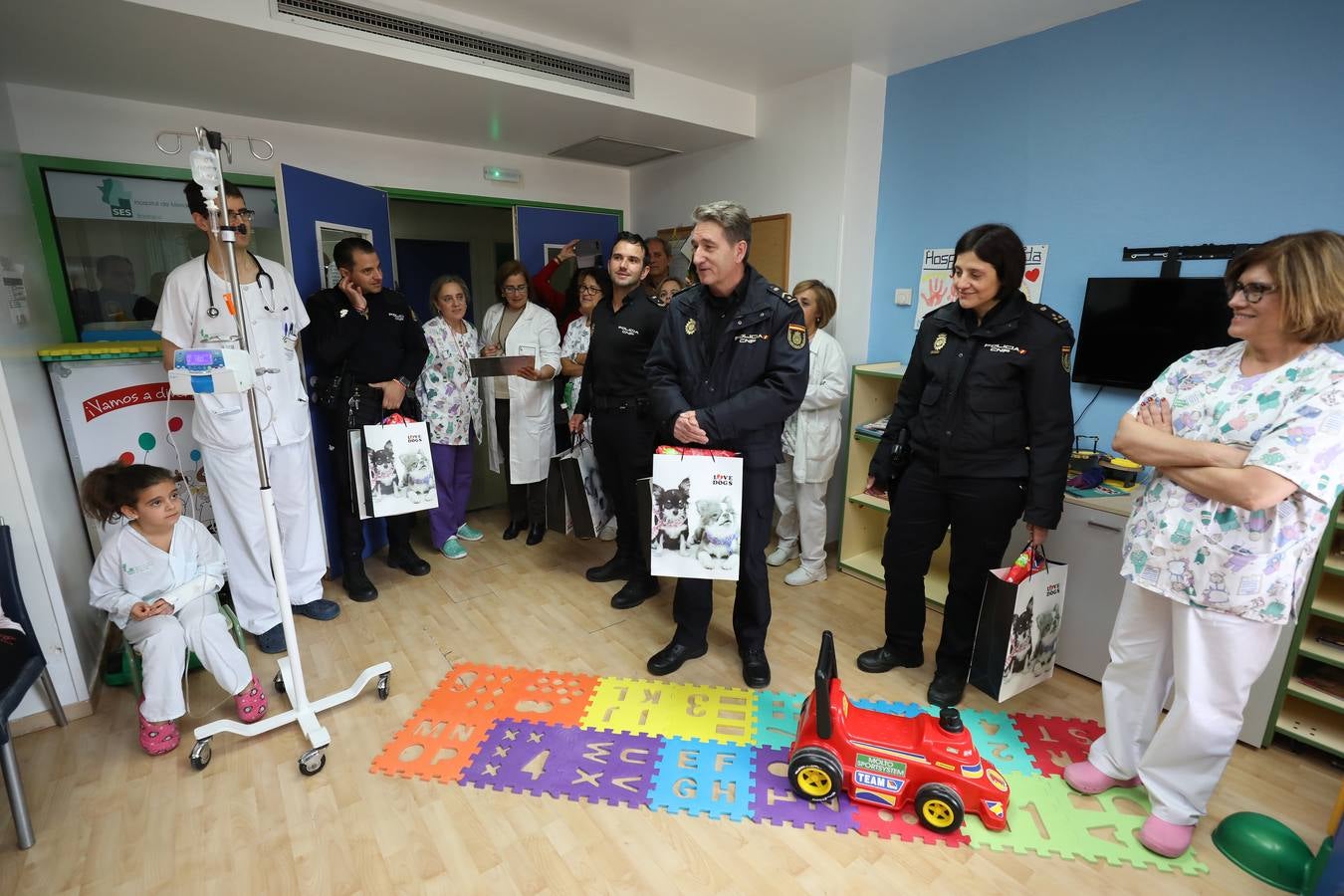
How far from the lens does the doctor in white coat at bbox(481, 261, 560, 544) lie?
11.5 ft

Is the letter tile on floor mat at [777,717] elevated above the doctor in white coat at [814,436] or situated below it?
below

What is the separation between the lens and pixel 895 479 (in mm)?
A: 2334

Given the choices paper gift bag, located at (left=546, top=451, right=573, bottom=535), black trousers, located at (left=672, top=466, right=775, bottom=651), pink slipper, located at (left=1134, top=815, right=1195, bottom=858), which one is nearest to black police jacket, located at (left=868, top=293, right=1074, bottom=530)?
black trousers, located at (left=672, top=466, right=775, bottom=651)

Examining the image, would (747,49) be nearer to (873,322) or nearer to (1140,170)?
(873,322)

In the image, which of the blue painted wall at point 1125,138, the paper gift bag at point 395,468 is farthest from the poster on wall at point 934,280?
the paper gift bag at point 395,468

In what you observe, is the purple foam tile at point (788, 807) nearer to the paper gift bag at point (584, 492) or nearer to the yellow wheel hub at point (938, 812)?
the yellow wheel hub at point (938, 812)

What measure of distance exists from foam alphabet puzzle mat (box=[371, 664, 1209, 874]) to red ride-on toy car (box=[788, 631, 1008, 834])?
0.16 feet

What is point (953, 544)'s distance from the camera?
2.20 meters

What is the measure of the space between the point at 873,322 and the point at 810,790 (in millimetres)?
2615

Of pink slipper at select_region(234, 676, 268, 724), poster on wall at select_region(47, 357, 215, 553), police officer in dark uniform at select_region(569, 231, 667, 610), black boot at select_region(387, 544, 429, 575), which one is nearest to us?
pink slipper at select_region(234, 676, 268, 724)

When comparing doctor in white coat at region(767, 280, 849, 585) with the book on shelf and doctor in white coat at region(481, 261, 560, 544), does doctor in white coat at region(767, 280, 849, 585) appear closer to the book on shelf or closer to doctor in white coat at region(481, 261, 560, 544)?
the book on shelf

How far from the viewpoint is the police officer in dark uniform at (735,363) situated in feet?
6.66

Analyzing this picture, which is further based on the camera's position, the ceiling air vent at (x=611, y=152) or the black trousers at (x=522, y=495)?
the ceiling air vent at (x=611, y=152)

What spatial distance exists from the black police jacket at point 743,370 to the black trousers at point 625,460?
588 millimetres
